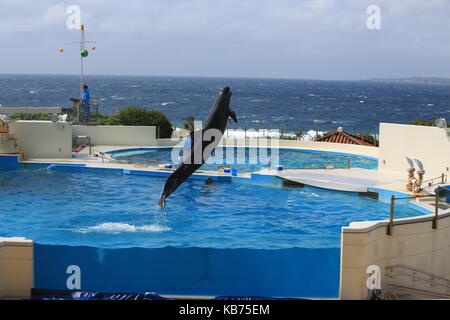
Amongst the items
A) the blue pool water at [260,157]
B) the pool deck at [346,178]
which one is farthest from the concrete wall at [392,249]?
the blue pool water at [260,157]

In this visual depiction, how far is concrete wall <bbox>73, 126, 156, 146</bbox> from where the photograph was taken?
65.5ft

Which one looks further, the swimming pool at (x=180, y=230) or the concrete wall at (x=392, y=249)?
the swimming pool at (x=180, y=230)

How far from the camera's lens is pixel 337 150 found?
20203 millimetres

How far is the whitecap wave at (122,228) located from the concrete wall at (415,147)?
21.4 ft

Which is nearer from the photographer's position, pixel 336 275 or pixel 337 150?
pixel 336 275

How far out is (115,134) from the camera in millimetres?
20125

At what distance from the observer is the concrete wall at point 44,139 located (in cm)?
1703

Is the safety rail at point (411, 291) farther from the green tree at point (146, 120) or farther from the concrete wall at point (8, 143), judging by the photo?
the green tree at point (146, 120)

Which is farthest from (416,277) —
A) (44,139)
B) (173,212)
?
(44,139)

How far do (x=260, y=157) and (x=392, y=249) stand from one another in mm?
11868

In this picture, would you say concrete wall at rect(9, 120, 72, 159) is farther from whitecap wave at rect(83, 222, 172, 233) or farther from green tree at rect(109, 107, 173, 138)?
whitecap wave at rect(83, 222, 172, 233)
